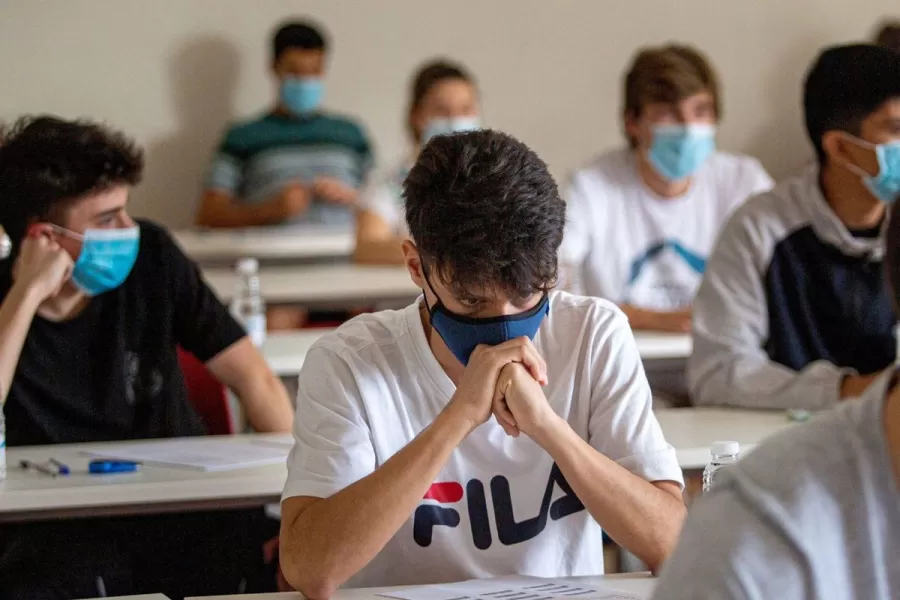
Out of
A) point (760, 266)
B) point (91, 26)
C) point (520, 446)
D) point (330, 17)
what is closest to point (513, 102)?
point (330, 17)

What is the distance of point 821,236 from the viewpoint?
2.71m

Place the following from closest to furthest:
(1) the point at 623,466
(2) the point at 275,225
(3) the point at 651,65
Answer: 1. (1) the point at 623,466
2. (3) the point at 651,65
3. (2) the point at 275,225

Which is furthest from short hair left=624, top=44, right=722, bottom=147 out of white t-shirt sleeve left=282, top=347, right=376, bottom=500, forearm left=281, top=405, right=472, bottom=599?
forearm left=281, top=405, right=472, bottom=599

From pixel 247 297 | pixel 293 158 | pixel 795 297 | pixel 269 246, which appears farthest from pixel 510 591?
pixel 293 158

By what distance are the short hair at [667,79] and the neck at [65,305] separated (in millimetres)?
2135

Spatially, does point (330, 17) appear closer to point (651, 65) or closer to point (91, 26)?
point (91, 26)

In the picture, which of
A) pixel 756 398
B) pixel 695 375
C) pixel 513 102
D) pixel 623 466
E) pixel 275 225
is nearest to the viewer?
pixel 623 466

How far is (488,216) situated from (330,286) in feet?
8.38

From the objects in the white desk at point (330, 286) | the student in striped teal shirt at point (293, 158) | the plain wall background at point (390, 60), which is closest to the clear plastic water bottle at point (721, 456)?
the white desk at point (330, 286)

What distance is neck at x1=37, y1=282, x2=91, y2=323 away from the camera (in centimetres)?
246

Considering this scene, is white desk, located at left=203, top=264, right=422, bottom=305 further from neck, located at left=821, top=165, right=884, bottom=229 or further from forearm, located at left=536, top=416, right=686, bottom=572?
forearm, located at left=536, top=416, right=686, bottom=572

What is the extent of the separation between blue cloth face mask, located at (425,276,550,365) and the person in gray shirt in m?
0.79

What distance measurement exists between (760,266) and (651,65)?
143 cm

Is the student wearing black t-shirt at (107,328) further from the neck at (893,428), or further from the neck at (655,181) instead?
the neck at (655,181)
